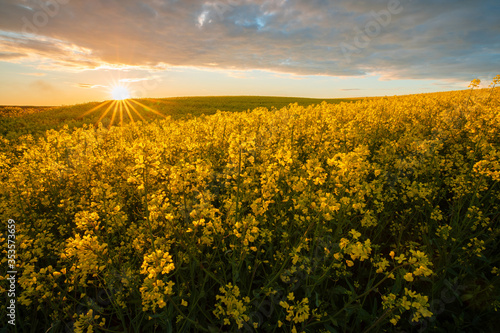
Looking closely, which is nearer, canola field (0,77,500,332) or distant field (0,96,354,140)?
canola field (0,77,500,332)

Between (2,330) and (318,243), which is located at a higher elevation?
(318,243)

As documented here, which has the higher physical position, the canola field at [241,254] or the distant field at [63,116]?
the distant field at [63,116]

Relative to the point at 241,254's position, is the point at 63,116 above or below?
above

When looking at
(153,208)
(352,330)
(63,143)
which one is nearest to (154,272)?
(153,208)

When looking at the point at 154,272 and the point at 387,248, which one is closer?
the point at 154,272

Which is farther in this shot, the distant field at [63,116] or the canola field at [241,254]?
the distant field at [63,116]

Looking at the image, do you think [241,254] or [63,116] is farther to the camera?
[63,116]

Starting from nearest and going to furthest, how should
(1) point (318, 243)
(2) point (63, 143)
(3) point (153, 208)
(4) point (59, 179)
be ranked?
(3) point (153, 208) < (1) point (318, 243) < (4) point (59, 179) < (2) point (63, 143)

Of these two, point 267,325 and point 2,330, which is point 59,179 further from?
point 267,325

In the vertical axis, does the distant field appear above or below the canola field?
above

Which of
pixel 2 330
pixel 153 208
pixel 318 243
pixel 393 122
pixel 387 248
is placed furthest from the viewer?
pixel 393 122

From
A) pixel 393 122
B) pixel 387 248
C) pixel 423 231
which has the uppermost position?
pixel 393 122

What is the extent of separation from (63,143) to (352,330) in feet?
26.5

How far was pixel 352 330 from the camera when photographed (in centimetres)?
280
